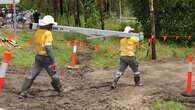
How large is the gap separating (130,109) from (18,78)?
5333mm

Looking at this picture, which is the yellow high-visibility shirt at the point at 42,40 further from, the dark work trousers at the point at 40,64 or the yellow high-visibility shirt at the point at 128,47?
the yellow high-visibility shirt at the point at 128,47

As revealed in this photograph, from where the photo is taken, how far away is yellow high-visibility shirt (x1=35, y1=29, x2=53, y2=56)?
41.0 feet

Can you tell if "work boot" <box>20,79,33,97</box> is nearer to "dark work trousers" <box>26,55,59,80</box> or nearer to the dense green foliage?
"dark work trousers" <box>26,55,59,80</box>

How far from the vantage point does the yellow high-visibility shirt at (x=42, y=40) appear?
1248 cm

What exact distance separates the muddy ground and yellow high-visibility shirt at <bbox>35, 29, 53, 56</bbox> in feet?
3.96

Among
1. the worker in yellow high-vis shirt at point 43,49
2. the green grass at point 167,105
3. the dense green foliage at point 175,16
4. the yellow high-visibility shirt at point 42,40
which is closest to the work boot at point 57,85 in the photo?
the worker in yellow high-vis shirt at point 43,49

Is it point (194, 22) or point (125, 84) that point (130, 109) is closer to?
point (125, 84)

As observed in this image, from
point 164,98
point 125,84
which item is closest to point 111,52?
point 125,84

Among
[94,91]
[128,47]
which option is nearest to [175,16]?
[128,47]

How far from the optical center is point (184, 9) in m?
28.9

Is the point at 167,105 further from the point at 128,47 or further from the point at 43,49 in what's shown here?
the point at 43,49

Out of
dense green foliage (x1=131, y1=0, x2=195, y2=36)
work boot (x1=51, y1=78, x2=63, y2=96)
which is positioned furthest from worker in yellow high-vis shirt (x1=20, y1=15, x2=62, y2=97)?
dense green foliage (x1=131, y1=0, x2=195, y2=36)

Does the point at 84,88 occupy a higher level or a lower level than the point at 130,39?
lower

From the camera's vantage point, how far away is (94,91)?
1435cm
